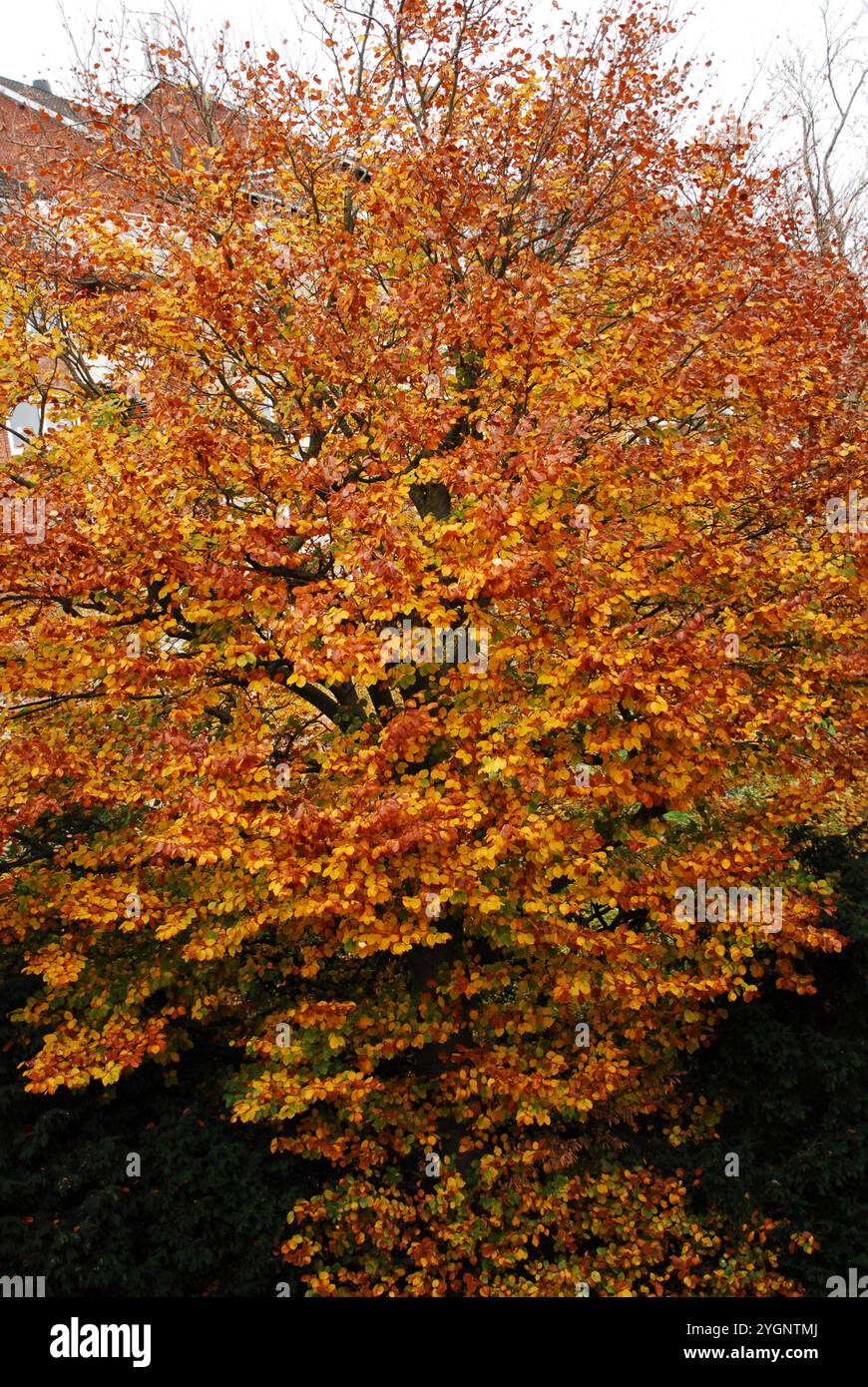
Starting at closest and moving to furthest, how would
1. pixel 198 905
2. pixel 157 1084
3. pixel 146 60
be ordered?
1. pixel 198 905
2. pixel 157 1084
3. pixel 146 60

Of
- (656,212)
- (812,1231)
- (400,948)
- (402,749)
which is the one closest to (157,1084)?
(400,948)

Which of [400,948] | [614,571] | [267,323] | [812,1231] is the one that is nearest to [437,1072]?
[400,948]

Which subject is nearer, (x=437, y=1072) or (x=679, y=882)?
(x=679, y=882)

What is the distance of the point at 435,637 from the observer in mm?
8547

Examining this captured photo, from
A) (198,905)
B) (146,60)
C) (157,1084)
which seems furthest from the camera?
(146,60)

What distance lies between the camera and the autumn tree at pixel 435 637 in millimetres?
8445

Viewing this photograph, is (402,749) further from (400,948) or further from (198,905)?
(198,905)

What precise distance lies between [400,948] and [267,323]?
5.94 m

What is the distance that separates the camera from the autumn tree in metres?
8.45

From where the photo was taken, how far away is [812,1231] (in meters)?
10.1

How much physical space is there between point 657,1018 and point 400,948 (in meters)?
3.67
